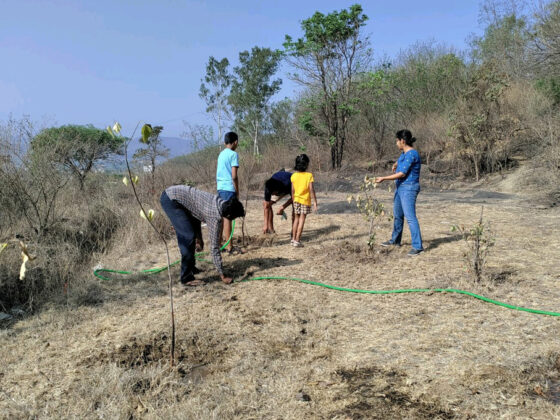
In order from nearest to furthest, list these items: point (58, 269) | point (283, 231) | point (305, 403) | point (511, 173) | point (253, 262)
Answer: point (305, 403), point (58, 269), point (253, 262), point (283, 231), point (511, 173)

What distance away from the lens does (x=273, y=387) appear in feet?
10.1

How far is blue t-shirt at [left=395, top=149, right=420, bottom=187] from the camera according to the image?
539 centimetres

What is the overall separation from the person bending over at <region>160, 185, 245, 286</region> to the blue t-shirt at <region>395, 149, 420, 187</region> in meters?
2.15

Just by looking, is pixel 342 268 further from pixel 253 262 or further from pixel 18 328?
pixel 18 328

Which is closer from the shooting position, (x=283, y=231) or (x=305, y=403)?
(x=305, y=403)

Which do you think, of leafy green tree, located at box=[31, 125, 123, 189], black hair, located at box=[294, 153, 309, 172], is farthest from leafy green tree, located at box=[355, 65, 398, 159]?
leafy green tree, located at box=[31, 125, 123, 189]

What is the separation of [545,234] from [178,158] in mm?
10695

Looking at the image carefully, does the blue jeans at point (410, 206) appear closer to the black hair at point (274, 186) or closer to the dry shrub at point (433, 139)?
the black hair at point (274, 186)

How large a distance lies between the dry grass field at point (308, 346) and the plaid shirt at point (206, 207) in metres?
0.61

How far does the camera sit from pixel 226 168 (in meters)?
5.61

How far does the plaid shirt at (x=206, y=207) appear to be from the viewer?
14.9 ft

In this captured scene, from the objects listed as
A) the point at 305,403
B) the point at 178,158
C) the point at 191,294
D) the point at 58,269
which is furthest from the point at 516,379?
the point at 178,158

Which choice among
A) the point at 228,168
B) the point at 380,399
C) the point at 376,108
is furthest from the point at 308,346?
the point at 376,108

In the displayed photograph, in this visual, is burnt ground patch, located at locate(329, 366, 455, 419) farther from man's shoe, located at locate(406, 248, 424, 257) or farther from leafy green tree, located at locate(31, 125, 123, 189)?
leafy green tree, located at locate(31, 125, 123, 189)
